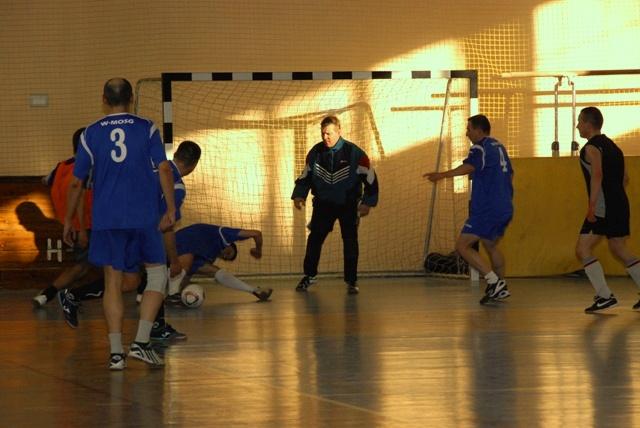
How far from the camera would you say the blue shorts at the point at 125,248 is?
24.8ft

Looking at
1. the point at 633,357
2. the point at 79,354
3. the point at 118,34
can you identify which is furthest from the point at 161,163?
the point at 118,34

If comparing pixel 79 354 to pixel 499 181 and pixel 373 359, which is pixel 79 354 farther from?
pixel 499 181

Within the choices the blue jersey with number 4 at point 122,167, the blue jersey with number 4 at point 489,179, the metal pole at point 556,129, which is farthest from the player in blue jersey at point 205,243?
the metal pole at point 556,129

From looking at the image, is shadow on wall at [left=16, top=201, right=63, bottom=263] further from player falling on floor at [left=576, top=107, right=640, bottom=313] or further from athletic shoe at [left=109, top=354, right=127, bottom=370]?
athletic shoe at [left=109, top=354, right=127, bottom=370]

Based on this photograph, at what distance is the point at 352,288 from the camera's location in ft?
44.6

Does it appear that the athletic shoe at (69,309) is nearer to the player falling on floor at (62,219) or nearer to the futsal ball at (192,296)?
the player falling on floor at (62,219)

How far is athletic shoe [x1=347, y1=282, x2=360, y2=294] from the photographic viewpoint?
44.2ft

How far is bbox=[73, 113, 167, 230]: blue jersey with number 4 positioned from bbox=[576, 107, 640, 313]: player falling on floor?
449 centimetres

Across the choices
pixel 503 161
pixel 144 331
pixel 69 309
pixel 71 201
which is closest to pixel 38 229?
pixel 69 309

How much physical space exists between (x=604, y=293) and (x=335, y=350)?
10.9 ft

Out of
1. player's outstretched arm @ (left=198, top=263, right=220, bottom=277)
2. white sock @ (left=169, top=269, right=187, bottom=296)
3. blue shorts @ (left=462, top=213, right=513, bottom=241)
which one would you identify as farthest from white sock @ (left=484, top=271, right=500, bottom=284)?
white sock @ (left=169, top=269, right=187, bottom=296)

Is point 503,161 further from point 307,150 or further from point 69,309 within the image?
point 307,150

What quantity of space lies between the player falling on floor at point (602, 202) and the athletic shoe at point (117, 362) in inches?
184

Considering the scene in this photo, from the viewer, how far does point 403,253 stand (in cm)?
1658
